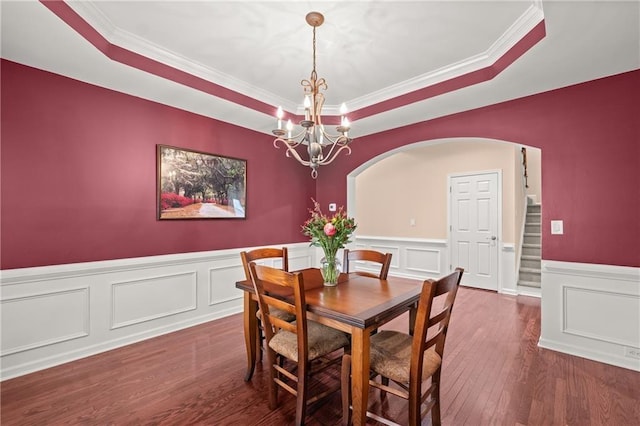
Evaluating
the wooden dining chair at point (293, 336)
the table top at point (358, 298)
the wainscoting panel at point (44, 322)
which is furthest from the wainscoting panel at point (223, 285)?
the wooden dining chair at point (293, 336)

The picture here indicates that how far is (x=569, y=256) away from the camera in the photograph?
2723mm

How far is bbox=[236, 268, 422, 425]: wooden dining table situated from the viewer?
59.8 inches

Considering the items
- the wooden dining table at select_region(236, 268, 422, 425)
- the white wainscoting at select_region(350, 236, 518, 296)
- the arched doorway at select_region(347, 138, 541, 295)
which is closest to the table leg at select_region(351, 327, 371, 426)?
the wooden dining table at select_region(236, 268, 422, 425)

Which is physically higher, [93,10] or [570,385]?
[93,10]

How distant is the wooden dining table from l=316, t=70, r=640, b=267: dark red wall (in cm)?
183

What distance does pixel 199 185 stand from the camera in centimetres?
340

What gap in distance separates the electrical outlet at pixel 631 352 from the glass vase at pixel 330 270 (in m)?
2.55

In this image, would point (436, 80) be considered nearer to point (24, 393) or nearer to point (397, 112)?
point (397, 112)

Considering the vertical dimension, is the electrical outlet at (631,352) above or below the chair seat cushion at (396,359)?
below

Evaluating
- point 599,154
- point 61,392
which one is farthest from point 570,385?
point 61,392

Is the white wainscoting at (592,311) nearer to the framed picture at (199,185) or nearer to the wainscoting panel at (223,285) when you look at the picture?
the wainscoting panel at (223,285)

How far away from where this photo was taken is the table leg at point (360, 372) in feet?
4.96

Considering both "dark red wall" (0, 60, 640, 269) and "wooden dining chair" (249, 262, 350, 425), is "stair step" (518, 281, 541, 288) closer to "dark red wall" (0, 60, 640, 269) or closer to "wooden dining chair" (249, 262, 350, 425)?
"dark red wall" (0, 60, 640, 269)

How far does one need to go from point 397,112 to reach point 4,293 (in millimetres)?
3989
